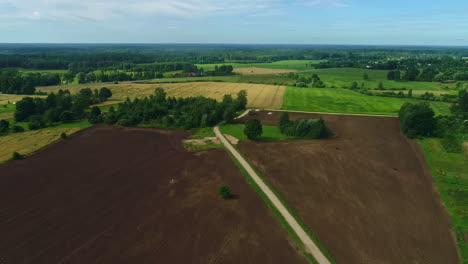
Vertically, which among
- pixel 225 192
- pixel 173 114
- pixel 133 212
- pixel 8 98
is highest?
pixel 8 98

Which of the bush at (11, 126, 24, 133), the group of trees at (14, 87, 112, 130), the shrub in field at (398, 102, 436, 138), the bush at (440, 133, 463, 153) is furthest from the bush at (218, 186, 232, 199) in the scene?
the bush at (11, 126, 24, 133)

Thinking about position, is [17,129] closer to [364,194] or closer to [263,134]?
[263,134]

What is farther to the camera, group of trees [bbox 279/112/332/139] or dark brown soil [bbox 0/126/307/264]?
group of trees [bbox 279/112/332/139]

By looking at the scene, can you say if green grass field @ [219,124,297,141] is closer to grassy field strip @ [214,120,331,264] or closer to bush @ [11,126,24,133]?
grassy field strip @ [214,120,331,264]

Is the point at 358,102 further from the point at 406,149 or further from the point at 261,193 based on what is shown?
the point at 261,193

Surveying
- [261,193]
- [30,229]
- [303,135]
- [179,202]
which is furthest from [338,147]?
[30,229]

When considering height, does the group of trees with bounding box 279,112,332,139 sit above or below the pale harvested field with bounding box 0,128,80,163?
above

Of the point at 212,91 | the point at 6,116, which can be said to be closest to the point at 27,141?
the point at 6,116
